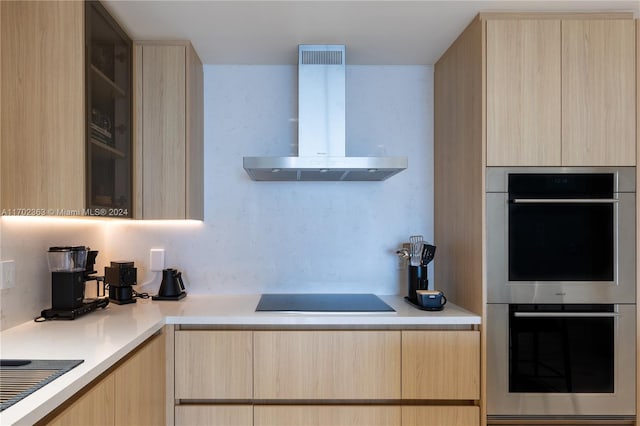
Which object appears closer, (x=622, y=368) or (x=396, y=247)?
(x=622, y=368)

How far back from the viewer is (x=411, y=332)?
1925 millimetres

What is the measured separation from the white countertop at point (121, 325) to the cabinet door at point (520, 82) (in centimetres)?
89

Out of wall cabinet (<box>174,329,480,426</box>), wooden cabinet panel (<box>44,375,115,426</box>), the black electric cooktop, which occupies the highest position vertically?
the black electric cooktop

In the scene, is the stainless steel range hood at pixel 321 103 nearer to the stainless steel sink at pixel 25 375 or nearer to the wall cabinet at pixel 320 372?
the wall cabinet at pixel 320 372

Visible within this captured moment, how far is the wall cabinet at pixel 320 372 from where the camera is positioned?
192 cm

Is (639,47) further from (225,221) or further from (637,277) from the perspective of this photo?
(225,221)

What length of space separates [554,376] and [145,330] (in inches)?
73.1

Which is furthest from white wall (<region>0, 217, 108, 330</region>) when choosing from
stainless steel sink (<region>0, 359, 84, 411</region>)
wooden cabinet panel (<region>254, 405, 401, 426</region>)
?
wooden cabinet panel (<region>254, 405, 401, 426</region>)

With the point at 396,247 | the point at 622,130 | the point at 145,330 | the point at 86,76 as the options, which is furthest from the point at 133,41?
the point at 622,130

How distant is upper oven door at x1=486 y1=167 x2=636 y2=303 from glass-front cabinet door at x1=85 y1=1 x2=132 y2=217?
1792 mm

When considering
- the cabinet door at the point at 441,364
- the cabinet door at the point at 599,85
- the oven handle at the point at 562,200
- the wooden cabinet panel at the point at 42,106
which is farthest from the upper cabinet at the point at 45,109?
the cabinet door at the point at 599,85

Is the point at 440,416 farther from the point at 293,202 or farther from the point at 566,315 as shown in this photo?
the point at 293,202

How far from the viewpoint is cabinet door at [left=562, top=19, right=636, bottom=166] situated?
1.89 m

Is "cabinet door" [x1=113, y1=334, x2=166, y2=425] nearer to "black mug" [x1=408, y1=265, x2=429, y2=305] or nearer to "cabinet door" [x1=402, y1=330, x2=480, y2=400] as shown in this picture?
"cabinet door" [x1=402, y1=330, x2=480, y2=400]
